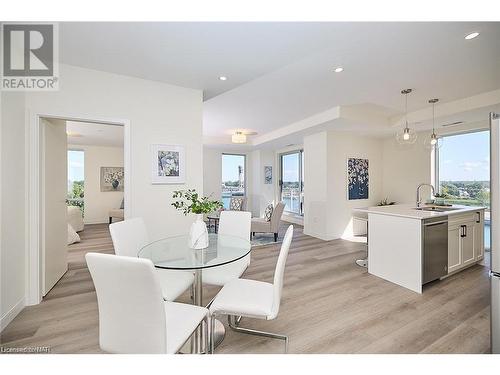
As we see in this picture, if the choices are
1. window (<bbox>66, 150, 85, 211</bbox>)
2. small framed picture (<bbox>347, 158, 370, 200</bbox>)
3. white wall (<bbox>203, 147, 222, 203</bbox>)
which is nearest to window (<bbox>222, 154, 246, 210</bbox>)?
white wall (<bbox>203, 147, 222, 203</bbox>)

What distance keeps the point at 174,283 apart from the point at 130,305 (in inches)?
34.1

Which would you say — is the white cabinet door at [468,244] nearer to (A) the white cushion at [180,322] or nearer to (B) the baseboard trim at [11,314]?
(A) the white cushion at [180,322]

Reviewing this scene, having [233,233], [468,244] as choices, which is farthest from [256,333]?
[468,244]

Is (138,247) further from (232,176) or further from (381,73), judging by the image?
(232,176)

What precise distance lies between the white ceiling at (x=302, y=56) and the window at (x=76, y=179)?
18.3ft

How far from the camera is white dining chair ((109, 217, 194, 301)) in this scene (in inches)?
71.6

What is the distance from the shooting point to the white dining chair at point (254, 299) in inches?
57.9

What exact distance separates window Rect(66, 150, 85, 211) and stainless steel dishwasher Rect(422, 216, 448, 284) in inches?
332

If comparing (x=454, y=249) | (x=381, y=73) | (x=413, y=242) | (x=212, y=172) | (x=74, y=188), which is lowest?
(x=454, y=249)

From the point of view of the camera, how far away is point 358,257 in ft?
12.6

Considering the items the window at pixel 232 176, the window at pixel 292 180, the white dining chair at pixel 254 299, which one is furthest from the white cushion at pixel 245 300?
the window at pixel 232 176

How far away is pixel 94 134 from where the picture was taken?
17.9ft
